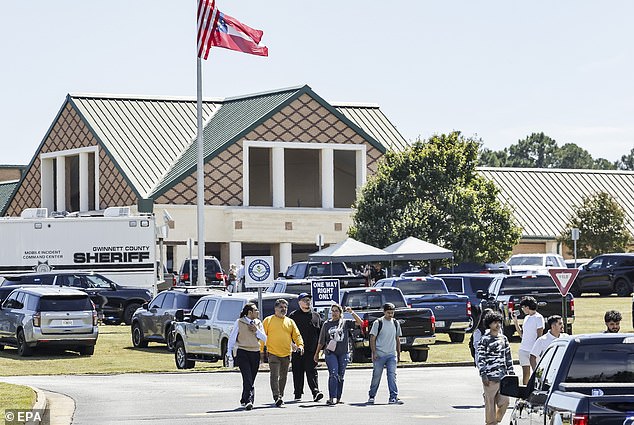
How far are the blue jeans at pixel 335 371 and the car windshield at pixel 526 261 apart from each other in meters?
35.3

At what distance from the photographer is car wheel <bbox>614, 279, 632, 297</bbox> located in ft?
170

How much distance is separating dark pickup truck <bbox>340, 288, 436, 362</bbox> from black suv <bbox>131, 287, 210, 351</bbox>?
164 inches

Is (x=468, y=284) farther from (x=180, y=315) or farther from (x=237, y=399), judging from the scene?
(x=237, y=399)

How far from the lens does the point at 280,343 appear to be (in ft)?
75.1

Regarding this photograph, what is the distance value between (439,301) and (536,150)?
134 meters

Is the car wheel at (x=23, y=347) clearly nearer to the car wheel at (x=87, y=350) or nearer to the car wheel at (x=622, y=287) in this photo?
the car wheel at (x=87, y=350)

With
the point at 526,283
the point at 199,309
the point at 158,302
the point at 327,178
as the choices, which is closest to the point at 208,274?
the point at 327,178

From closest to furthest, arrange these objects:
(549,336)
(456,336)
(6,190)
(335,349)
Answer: (549,336)
(335,349)
(456,336)
(6,190)

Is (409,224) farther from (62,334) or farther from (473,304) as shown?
(62,334)

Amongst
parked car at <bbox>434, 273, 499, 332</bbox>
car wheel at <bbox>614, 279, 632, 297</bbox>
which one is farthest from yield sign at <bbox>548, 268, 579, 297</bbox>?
car wheel at <bbox>614, 279, 632, 297</bbox>

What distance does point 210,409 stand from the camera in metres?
21.7

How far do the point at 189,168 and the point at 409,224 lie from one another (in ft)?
45.7

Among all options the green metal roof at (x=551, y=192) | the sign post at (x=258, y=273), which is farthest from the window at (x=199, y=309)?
the green metal roof at (x=551, y=192)

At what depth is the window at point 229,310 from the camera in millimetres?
30181
